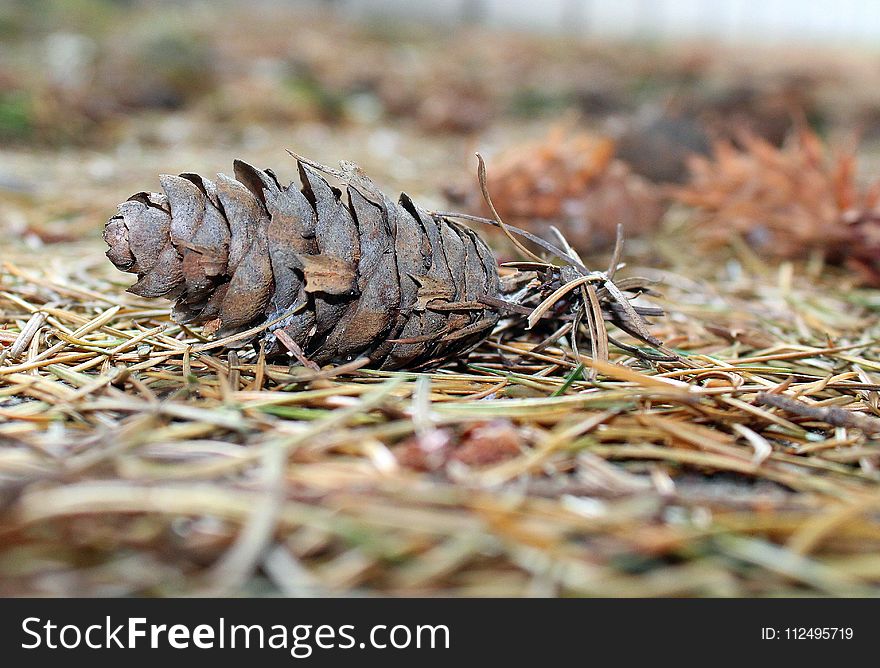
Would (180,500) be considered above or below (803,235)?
below

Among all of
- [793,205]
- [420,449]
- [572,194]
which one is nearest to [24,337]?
[420,449]

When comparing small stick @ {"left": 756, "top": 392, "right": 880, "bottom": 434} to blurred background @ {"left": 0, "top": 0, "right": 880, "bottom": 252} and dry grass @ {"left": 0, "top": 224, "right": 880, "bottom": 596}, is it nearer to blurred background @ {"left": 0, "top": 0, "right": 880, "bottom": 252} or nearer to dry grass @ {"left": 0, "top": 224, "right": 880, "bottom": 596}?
dry grass @ {"left": 0, "top": 224, "right": 880, "bottom": 596}

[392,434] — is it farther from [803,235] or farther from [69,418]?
[803,235]

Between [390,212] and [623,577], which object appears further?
[390,212]

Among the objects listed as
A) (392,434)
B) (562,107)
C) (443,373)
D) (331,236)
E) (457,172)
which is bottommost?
(392,434)

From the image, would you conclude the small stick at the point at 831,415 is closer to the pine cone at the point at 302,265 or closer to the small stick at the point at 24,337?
the pine cone at the point at 302,265
